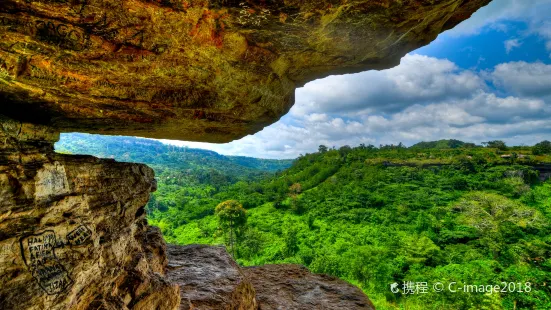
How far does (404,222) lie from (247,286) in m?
54.2

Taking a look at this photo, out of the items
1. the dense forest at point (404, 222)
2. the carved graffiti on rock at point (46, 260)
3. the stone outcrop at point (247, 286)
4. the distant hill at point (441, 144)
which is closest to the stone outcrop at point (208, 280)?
the stone outcrop at point (247, 286)

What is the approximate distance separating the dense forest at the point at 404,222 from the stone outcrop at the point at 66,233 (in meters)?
30.7

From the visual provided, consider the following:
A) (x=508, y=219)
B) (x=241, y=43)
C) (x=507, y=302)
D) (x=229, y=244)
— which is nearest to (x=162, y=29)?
(x=241, y=43)

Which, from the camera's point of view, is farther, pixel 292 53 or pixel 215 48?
pixel 292 53

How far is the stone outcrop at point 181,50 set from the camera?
4746 mm

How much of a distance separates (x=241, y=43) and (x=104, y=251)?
5837mm

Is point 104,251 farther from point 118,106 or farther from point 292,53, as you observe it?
point 292,53

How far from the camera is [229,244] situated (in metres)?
51.8

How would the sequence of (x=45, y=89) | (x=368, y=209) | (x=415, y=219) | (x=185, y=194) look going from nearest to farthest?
(x=45, y=89)
(x=415, y=219)
(x=368, y=209)
(x=185, y=194)

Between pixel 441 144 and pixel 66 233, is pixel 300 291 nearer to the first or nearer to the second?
pixel 66 233

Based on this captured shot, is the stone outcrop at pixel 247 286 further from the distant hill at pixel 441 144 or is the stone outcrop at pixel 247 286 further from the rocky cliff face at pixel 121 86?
the distant hill at pixel 441 144

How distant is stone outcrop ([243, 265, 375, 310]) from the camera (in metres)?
12.4

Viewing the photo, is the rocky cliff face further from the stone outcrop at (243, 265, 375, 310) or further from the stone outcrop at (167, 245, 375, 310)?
the stone outcrop at (243, 265, 375, 310)

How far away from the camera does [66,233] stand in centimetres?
562
